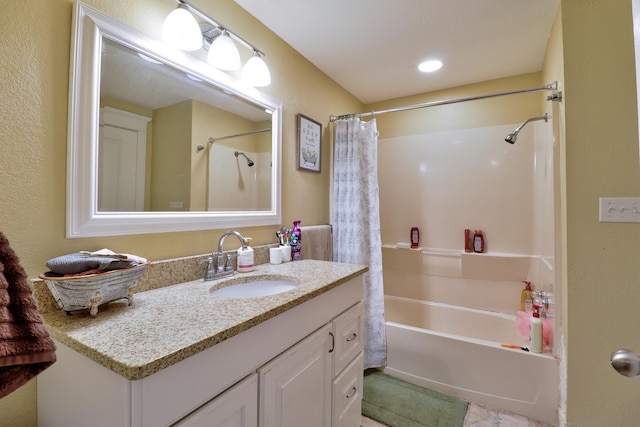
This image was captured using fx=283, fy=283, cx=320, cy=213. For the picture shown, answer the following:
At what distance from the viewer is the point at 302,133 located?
193cm

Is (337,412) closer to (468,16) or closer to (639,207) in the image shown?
(639,207)

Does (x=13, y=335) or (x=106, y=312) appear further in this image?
(x=106, y=312)

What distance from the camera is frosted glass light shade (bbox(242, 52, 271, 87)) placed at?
1.47 meters

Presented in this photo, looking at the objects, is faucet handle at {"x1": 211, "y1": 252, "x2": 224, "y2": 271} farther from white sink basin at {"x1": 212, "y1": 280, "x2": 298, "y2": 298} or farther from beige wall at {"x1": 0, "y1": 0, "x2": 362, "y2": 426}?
beige wall at {"x1": 0, "y1": 0, "x2": 362, "y2": 426}

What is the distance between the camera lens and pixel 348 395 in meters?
1.33

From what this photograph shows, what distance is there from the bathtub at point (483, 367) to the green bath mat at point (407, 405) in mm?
71

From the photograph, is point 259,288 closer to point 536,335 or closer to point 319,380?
point 319,380

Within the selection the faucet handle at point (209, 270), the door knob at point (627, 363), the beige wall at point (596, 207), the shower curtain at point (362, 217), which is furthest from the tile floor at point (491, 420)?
the door knob at point (627, 363)

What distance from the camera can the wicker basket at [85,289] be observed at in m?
0.74

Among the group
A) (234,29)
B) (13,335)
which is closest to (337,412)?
(13,335)

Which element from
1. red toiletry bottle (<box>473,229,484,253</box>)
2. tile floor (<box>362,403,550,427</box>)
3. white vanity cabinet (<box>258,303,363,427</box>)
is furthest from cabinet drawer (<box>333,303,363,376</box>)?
red toiletry bottle (<box>473,229,484,253</box>)

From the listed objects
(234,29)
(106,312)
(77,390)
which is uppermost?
(234,29)

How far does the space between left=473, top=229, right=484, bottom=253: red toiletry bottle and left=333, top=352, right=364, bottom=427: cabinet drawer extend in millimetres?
1506

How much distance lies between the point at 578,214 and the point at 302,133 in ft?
5.20
